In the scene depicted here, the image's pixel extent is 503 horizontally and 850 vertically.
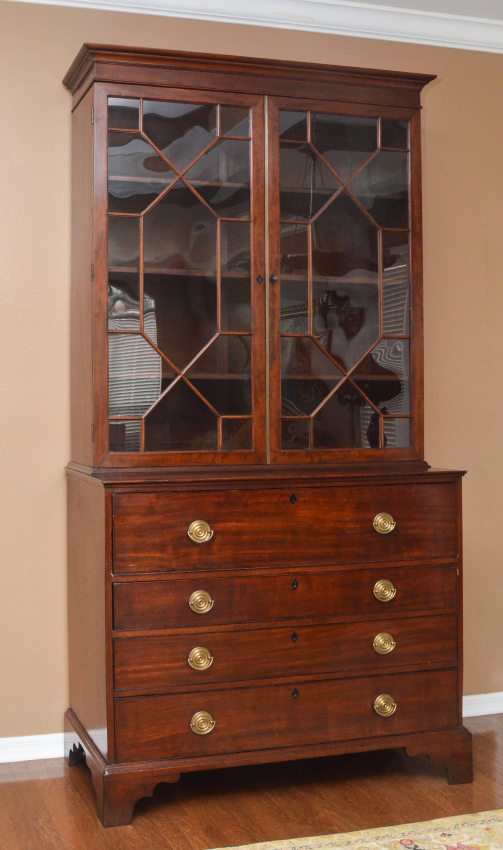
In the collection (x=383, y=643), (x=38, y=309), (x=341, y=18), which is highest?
(x=341, y=18)

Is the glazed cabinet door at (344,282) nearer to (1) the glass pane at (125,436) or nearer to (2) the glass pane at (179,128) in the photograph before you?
(2) the glass pane at (179,128)

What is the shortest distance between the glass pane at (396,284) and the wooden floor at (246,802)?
1.28 metres

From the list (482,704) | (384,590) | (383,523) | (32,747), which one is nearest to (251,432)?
(383,523)

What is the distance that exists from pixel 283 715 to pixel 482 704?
1060 mm

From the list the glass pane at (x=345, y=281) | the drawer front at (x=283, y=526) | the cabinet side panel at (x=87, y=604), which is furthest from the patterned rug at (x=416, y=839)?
the glass pane at (x=345, y=281)

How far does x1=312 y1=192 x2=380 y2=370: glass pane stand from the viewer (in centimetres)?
246

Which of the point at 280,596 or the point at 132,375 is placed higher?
the point at 132,375

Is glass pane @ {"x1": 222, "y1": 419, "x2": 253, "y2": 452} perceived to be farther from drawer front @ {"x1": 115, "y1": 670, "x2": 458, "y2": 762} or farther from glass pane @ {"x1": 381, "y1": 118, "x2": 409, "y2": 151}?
glass pane @ {"x1": 381, "y1": 118, "x2": 409, "y2": 151}

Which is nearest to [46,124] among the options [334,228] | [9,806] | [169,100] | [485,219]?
[169,100]

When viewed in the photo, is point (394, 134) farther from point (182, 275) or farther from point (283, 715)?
point (283, 715)

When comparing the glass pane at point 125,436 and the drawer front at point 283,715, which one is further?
the glass pane at point 125,436

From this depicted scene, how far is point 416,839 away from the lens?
2061 mm

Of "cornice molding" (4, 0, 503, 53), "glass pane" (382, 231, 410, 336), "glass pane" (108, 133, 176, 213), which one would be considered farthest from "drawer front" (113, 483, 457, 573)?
"cornice molding" (4, 0, 503, 53)

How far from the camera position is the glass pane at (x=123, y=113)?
2.30 metres
